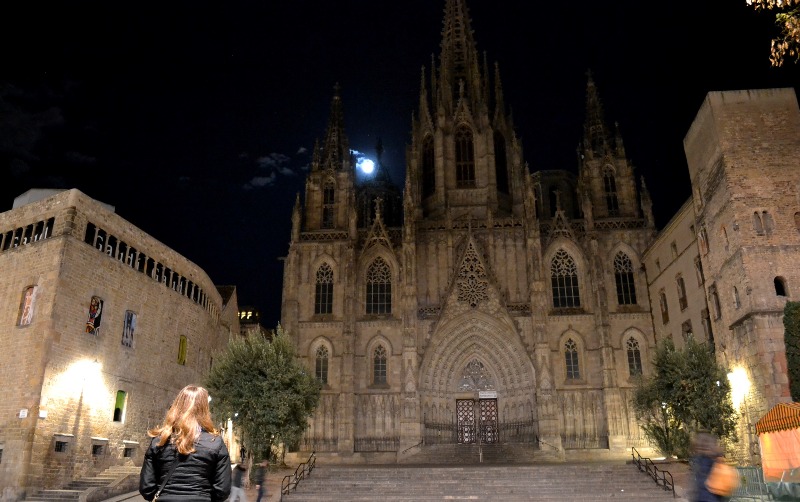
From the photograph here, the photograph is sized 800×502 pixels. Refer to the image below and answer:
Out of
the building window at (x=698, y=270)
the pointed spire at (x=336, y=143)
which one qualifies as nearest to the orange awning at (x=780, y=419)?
the building window at (x=698, y=270)

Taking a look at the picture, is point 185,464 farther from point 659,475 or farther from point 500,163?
point 500,163

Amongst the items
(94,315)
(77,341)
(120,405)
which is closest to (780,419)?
(120,405)

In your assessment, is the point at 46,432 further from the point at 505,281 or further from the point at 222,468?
the point at 505,281

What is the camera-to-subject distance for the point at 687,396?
81.2ft

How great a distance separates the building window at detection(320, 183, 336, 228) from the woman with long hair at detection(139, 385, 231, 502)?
122ft

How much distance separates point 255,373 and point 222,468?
2219 cm

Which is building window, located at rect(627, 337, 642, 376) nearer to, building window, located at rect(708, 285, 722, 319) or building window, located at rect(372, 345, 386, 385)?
building window, located at rect(708, 285, 722, 319)

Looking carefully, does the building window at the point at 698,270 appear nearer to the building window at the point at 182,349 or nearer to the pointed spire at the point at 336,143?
the pointed spire at the point at 336,143

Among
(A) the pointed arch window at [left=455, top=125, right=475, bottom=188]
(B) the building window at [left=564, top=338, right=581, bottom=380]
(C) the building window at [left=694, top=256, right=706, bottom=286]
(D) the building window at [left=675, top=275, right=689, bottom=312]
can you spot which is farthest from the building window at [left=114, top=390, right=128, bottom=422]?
(D) the building window at [left=675, top=275, right=689, bottom=312]

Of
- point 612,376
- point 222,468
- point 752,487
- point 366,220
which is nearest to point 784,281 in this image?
point 752,487

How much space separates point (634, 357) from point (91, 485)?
91.5 ft

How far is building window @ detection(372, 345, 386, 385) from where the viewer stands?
36719 millimetres

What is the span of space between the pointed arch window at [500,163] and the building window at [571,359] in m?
11.4

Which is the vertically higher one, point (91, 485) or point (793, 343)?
point (793, 343)
